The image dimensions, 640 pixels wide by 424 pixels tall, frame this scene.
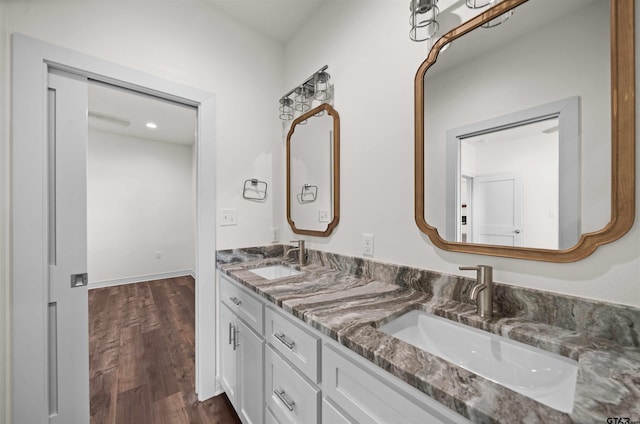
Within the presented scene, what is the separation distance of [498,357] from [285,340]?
0.72 m

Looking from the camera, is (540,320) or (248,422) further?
(248,422)

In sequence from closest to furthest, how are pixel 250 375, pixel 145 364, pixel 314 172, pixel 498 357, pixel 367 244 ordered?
1. pixel 498 357
2. pixel 250 375
3. pixel 367 244
4. pixel 314 172
5. pixel 145 364

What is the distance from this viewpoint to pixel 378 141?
4.36ft

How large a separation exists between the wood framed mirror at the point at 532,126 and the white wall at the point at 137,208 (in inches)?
182

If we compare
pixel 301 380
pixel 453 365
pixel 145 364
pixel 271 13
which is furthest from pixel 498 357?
pixel 145 364

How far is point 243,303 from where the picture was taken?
135cm

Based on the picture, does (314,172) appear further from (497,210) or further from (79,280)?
(79,280)

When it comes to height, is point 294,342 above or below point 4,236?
below

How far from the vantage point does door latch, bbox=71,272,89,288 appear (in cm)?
132

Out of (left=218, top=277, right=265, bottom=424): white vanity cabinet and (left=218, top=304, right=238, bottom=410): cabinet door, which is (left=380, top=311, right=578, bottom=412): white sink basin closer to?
(left=218, top=277, right=265, bottom=424): white vanity cabinet

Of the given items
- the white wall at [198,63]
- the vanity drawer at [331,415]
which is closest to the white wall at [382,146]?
the white wall at [198,63]

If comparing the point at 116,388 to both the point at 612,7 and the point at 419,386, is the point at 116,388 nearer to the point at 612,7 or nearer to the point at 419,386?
the point at 419,386

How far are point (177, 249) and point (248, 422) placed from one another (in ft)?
13.1

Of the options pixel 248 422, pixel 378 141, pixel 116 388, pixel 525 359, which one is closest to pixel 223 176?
pixel 378 141
